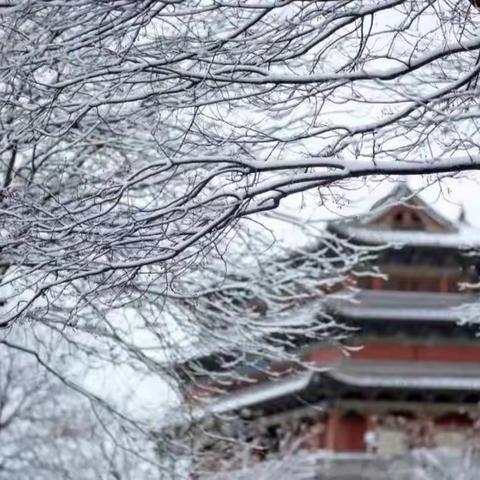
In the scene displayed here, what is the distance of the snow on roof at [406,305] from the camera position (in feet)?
102

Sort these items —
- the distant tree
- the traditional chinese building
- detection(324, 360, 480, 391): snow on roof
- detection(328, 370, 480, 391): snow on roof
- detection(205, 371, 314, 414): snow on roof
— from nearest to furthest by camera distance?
the distant tree < detection(205, 371, 314, 414): snow on roof < the traditional chinese building < detection(328, 370, 480, 391): snow on roof < detection(324, 360, 480, 391): snow on roof

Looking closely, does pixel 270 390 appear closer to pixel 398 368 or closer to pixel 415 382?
pixel 398 368

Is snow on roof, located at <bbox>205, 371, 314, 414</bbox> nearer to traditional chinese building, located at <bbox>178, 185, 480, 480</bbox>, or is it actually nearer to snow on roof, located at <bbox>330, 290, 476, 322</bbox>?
traditional chinese building, located at <bbox>178, 185, 480, 480</bbox>

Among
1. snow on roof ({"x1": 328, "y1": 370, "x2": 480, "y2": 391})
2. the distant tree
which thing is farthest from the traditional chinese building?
the distant tree

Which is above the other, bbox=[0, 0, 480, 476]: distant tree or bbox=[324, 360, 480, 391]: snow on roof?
bbox=[324, 360, 480, 391]: snow on roof

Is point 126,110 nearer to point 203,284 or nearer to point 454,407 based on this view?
point 203,284

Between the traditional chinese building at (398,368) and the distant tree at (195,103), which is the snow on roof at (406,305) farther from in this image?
the distant tree at (195,103)

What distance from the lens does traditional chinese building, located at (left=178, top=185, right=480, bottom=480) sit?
3094 cm

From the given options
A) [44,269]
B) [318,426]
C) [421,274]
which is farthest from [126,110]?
[421,274]

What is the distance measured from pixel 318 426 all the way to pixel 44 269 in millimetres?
22407

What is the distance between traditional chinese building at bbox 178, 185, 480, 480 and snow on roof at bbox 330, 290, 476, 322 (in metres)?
0.02

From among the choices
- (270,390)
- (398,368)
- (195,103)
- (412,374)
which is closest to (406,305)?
(398,368)

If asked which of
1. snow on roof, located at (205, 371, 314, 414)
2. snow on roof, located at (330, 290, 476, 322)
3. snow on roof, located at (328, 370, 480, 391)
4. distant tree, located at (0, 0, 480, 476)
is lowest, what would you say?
distant tree, located at (0, 0, 480, 476)

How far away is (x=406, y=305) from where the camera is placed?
31.8 meters
